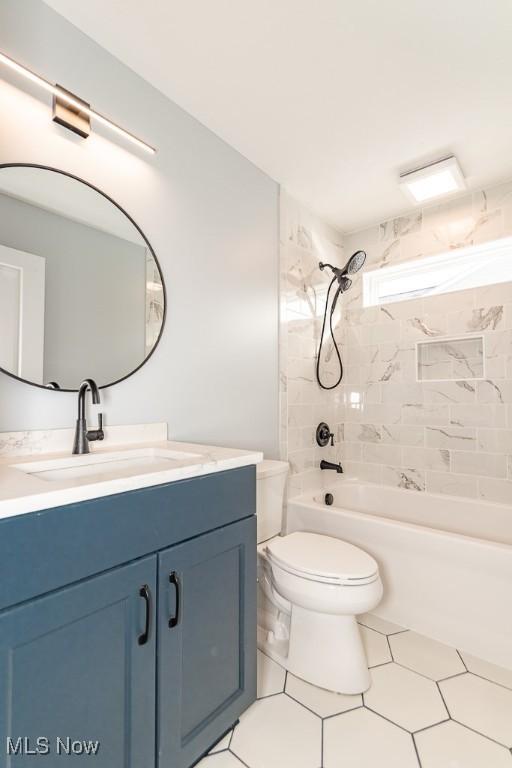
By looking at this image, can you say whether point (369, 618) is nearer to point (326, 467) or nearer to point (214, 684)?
point (326, 467)

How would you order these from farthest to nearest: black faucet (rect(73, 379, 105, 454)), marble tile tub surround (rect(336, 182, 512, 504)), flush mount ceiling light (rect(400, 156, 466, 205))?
1. marble tile tub surround (rect(336, 182, 512, 504))
2. flush mount ceiling light (rect(400, 156, 466, 205))
3. black faucet (rect(73, 379, 105, 454))

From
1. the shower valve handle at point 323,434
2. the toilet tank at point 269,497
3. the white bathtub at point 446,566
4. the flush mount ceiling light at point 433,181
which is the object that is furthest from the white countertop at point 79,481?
the flush mount ceiling light at point 433,181

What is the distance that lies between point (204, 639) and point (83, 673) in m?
0.38

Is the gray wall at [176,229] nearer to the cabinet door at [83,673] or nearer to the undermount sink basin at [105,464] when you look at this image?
the undermount sink basin at [105,464]

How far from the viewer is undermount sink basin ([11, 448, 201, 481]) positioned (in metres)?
1.08

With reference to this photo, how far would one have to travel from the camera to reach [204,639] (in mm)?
1093

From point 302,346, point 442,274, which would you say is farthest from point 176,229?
point 442,274

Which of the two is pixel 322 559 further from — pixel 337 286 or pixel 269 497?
pixel 337 286

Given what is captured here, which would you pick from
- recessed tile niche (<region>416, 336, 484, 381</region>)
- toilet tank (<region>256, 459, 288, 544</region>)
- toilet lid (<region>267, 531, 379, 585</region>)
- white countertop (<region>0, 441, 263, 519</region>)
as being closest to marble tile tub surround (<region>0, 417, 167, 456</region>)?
white countertop (<region>0, 441, 263, 519</region>)

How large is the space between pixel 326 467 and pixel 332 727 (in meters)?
1.49

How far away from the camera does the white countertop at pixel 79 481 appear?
73 cm

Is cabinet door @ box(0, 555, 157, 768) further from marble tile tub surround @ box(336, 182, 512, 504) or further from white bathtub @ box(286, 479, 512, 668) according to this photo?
marble tile tub surround @ box(336, 182, 512, 504)

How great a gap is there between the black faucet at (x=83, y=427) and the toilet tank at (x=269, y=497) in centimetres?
73

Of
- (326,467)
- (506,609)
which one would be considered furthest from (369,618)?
(326,467)
